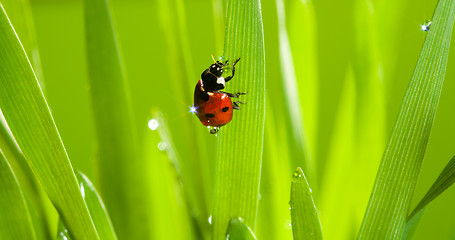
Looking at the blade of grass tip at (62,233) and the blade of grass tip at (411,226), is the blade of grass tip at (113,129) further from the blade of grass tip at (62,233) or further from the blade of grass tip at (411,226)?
the blade of grass tip at (411,226)

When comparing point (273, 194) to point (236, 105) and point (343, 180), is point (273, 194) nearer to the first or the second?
point (343, 180)

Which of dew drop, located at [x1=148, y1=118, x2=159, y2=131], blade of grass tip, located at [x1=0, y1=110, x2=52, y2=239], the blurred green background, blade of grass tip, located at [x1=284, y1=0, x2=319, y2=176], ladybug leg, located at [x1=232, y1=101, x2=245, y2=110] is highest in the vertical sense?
the blurred green background

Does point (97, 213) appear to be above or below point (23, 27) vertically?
below

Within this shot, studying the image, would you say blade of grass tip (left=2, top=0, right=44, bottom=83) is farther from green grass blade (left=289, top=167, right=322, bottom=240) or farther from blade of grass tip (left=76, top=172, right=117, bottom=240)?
green grass blade (left=289, top=167, right=322, bottom=240)

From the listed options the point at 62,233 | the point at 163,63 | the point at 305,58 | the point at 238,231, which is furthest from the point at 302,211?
the point at 163,63

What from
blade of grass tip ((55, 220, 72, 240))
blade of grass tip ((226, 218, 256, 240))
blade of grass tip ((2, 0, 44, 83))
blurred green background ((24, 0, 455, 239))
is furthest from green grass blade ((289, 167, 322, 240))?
blurred green background ((24, 0, 455, 239))

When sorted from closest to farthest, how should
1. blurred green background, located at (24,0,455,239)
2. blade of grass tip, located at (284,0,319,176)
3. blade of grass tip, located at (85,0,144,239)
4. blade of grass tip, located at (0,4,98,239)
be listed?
blade of grass tip, located at (0,4,98,239) < blade of grass tip, located at (85,0,144,239) < blade of grass tip, located at (284,0,319,176) < blurred green background, located at (24,0,455,239)

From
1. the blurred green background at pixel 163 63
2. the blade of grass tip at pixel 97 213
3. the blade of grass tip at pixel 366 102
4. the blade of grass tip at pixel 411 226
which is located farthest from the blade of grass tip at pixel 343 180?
the blurred green background at pixel 163 63
